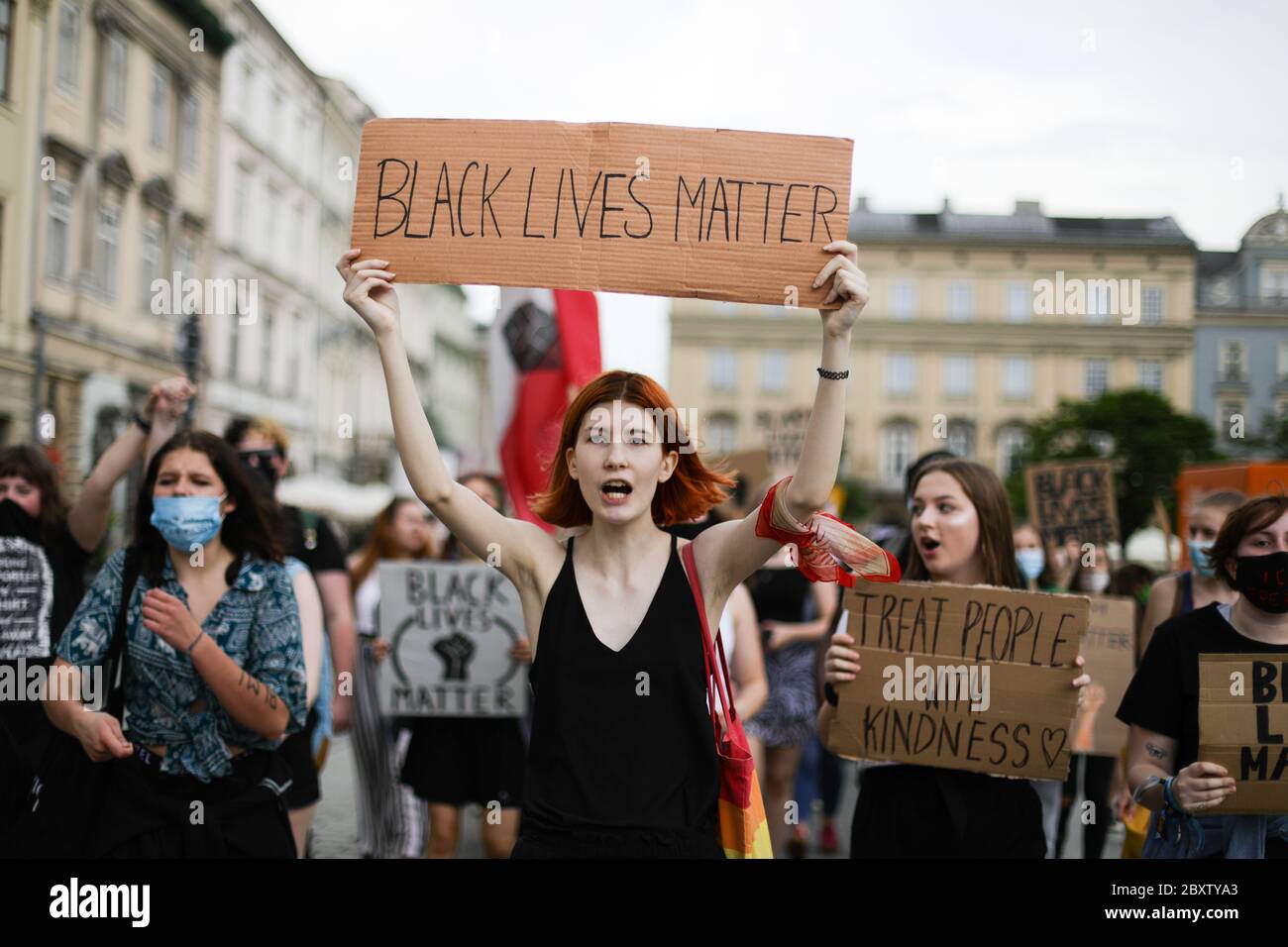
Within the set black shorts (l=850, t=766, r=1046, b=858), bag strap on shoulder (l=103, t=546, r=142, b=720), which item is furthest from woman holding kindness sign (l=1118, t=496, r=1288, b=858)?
bag strap on shoulder (l=103, t=546, r=142, b=720)

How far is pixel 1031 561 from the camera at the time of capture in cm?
766

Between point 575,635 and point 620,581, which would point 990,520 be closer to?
point 620,581

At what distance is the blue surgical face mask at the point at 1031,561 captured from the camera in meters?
7.48

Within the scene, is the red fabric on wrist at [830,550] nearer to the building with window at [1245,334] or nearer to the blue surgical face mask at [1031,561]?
the building with window at [1245,334]

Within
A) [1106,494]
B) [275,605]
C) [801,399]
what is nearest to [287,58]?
[1106,494]

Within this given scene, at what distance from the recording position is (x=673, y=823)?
272 centimetres

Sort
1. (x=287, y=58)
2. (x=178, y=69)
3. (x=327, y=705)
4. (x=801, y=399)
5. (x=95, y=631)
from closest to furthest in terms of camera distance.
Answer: (x=95, y=631) < (x=327, y=705) < (x=178, y=69) < (x=287, y=58) < (x=801, y=399)

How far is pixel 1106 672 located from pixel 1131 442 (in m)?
55.4

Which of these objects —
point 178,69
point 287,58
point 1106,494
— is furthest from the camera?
point 287,58

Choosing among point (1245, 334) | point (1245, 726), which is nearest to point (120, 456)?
point (1245, 726)

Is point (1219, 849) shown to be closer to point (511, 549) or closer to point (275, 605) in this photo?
point (511, 549)

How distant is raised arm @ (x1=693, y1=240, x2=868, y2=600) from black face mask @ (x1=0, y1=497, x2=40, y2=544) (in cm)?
262

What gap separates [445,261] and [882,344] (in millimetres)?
69075
